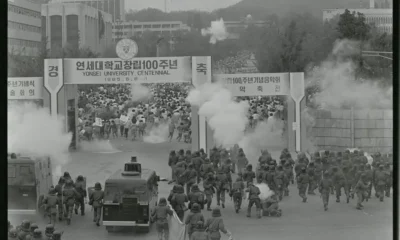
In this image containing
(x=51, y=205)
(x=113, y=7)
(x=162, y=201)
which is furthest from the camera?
(x=113, y=7)

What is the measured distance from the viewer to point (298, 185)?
205 inches

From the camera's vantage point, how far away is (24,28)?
16.4 feet

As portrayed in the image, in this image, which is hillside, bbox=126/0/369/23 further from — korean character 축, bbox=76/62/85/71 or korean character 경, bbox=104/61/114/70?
korean character 축, bbox=76/62/85/71

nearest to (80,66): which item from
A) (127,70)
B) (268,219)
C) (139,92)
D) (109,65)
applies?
(109,65)

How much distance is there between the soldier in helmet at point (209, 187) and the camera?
5.09 m

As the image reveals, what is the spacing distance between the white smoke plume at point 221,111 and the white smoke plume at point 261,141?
72 millimetres

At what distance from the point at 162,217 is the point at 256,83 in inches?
52.5

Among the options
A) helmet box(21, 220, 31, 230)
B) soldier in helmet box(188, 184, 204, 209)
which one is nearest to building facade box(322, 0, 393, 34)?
soldier in helmet box(188, 184, 204, 209)

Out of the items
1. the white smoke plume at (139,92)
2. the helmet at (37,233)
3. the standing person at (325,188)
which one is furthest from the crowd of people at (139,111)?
the helmet at (37,233)

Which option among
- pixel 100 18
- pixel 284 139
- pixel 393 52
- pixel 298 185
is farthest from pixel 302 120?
pixel 100 18

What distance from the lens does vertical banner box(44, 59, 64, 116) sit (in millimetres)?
5098

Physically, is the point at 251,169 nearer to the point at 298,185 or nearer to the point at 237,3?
the point at 298,185

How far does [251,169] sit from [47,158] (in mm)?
1707

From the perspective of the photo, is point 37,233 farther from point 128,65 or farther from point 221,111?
point 221,111
